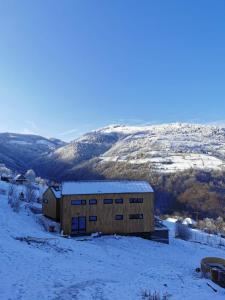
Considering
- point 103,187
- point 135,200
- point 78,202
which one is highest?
point 103,187

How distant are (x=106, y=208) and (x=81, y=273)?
72.0ft

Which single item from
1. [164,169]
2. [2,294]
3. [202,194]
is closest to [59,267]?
[2,294]

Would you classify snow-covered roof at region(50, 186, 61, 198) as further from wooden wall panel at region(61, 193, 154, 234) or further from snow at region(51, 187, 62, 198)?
wooden wall panel at region(61, 193, 154, 234)

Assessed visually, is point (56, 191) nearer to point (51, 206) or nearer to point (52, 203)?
point (52, 203)

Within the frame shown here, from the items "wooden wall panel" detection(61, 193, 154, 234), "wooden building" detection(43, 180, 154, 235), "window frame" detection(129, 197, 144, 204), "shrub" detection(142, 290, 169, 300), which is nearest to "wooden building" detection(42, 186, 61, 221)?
"wooden building" detection(43, 180, 154, 235)

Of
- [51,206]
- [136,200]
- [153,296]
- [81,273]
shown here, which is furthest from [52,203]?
[153,296]

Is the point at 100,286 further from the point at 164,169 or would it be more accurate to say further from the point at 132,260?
the point at 164,169

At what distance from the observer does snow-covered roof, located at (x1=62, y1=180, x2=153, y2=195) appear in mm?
42000

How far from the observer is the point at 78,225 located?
4112 centimetres

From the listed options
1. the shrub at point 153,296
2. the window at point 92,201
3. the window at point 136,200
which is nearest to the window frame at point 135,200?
the window at point 136,200

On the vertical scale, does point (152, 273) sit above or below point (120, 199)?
below

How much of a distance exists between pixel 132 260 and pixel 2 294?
1538 centimetres

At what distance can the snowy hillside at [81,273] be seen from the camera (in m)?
16.4

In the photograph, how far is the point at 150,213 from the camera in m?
43.6
